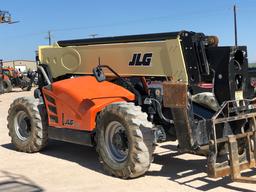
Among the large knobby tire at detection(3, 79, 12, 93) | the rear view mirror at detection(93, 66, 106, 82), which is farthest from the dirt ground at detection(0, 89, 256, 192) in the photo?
the large knobby tire at detection(3, 79, 12, 93)

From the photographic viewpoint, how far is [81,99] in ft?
25.8

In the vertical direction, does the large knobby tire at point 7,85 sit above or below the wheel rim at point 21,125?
above

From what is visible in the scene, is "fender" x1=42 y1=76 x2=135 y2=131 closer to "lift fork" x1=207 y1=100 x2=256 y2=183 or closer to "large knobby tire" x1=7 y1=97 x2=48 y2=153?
"large knobby tire" x1=7 y1=97 x2=48 y2=153

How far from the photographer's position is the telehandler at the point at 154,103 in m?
6.67

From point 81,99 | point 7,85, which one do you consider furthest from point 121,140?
point 7,85

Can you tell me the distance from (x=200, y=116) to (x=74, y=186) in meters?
2.19

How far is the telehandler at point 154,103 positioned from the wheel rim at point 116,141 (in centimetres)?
2

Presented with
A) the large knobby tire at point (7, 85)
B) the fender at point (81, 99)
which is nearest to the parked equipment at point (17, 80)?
the large knobby tire at point (7, 85)

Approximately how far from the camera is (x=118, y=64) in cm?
827

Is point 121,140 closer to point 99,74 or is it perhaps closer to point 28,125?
point 99,74

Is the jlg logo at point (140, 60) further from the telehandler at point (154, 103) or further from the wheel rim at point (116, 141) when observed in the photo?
the wheel rim at point (116, 141)

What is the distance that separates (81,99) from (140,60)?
1.16 m

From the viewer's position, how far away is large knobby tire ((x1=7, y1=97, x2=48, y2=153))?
29.8 ft

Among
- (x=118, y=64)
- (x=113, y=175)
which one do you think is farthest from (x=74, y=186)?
(x=118, y=64)
